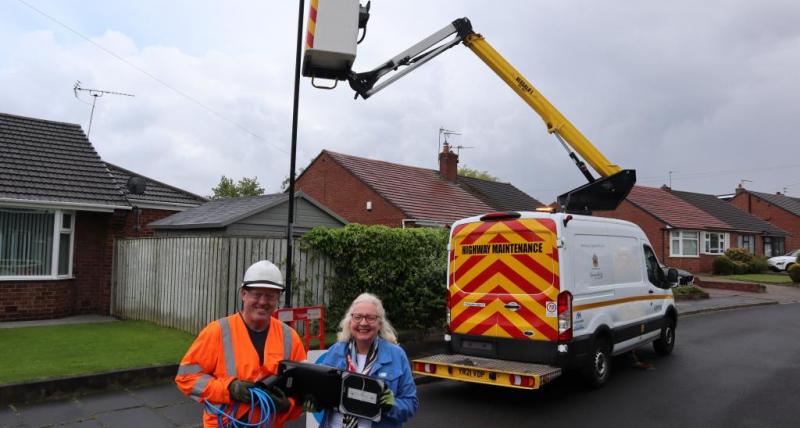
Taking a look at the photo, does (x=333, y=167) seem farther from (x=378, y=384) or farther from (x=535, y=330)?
(x=378, y=384)

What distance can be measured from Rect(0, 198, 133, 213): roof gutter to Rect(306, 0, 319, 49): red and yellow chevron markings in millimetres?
7093

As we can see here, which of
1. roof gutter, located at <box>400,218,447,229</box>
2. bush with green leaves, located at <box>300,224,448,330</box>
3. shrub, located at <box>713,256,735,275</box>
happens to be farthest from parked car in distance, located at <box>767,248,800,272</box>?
bush with green leaves, located at <box>300,224,448,330</box>

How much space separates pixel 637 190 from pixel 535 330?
3699cm

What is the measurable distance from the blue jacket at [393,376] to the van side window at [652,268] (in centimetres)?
717

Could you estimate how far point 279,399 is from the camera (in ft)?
8.84

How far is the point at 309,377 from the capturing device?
2.69 m

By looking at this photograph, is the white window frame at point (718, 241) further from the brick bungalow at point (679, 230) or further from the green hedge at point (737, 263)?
the green hedge at point (737, 263)

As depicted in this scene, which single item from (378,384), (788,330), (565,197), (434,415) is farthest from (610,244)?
(788,330)

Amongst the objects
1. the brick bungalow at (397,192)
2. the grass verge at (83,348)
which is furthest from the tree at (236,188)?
the grass verge at (83,348)

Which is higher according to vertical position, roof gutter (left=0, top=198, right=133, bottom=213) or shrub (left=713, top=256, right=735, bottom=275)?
roof gutter (left=0, top=198, right=133, bottom=213)

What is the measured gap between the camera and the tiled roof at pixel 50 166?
11.6 meters

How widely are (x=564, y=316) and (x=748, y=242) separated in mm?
42341

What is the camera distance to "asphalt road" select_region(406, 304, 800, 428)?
634 centimetres

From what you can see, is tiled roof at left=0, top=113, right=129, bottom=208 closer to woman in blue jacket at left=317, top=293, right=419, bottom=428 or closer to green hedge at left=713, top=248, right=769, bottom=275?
woman in blue jacket at left=317, top=293, right=419, bottom=428
